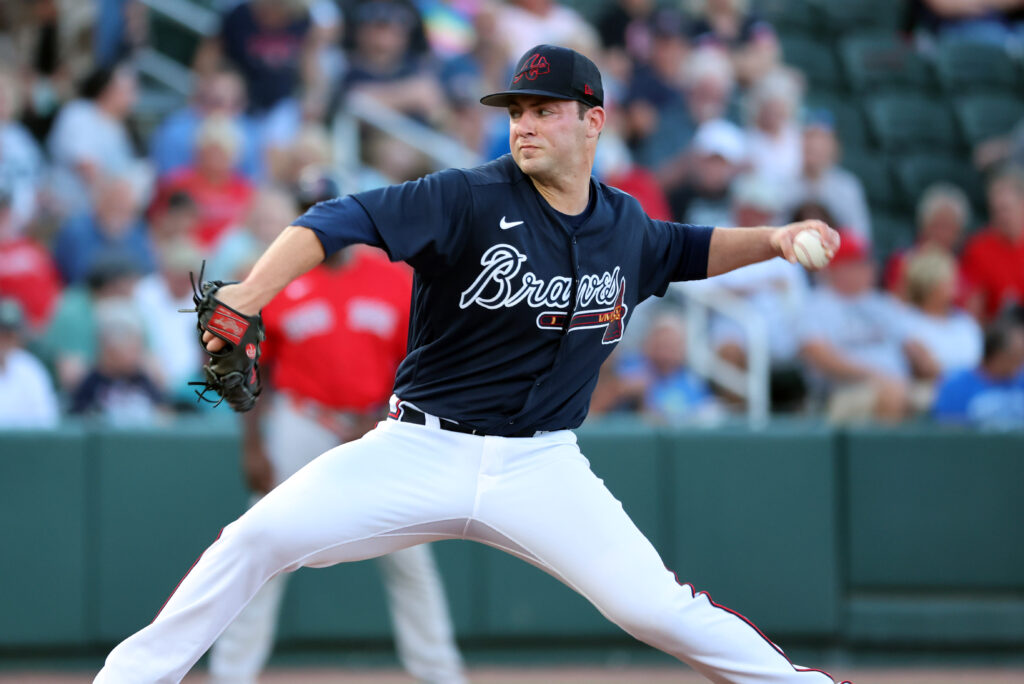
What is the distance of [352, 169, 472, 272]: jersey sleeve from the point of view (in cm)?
341

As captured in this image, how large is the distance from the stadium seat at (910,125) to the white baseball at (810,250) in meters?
7.98

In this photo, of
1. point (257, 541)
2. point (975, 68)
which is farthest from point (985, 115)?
point (257, 541)

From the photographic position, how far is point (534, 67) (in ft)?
12.1

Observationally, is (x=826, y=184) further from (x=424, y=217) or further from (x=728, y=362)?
(x=424, y=217)

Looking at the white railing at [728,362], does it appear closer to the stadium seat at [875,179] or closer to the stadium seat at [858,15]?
the stadium seat at [875,179]

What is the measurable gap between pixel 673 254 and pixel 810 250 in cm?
55

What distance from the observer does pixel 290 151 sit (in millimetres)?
8133

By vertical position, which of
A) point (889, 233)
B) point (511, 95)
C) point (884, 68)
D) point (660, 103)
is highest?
point (884, 68)

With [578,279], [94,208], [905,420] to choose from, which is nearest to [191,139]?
[94,208]

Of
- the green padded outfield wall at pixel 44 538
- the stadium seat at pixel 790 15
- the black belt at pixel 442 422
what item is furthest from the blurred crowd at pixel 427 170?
the black belt at pixel 442 422

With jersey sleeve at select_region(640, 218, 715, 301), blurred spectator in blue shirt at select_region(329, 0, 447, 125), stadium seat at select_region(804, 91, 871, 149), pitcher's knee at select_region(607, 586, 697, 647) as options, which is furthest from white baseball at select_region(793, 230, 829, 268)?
stadium seat at select_region(804, 91, 871, 149)

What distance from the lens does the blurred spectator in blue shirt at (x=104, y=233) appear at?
25.7ft

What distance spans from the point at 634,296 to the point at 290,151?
4579 mm

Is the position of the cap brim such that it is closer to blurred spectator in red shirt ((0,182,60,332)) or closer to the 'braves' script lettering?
the 'braves' script lettering
